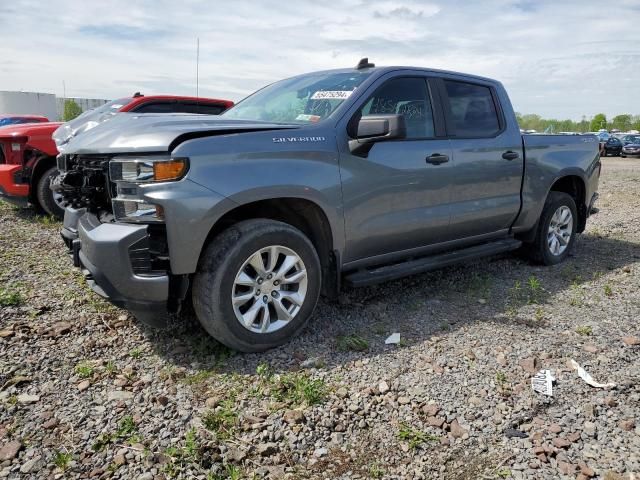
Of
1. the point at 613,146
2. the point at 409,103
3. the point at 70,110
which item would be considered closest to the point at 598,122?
the point at 613,146

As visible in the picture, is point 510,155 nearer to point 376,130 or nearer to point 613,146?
point 376,130

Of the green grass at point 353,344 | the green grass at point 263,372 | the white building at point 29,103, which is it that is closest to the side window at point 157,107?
the green grass at point 353,344

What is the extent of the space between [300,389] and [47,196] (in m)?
5.70

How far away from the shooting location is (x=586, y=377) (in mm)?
3240

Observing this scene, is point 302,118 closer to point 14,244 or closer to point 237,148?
point 237,148

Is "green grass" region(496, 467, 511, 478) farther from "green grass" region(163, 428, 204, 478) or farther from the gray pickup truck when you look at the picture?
the gray pickup truck

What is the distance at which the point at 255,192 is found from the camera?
10.6 ft

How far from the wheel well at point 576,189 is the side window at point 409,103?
7.66ft

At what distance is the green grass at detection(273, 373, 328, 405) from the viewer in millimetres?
2900

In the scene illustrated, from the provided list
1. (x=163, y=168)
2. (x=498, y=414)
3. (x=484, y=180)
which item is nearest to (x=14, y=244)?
(x=163, y=168)

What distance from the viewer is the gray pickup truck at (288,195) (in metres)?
3.04

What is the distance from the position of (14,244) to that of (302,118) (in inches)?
154

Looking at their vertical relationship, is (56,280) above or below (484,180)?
below

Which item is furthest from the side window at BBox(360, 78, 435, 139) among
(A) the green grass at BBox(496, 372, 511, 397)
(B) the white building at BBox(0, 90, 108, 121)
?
(B) the white building at BBox(0, 90, 108, 121)
